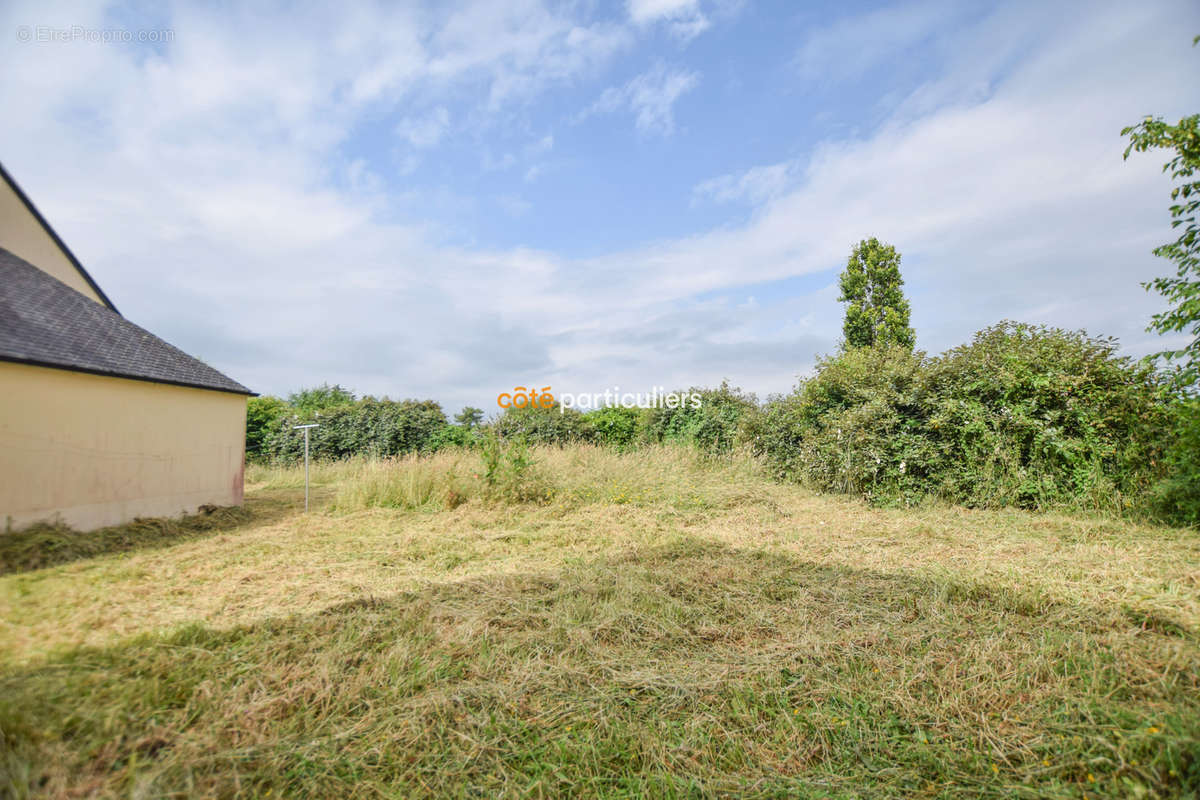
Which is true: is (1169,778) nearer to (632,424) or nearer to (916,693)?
(916,693)

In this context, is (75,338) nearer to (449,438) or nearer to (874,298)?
(449,438)

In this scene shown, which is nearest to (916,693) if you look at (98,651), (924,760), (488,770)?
(924,760)

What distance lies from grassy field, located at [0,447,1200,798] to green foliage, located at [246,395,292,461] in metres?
10.7

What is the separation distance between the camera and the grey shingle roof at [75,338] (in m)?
2.92

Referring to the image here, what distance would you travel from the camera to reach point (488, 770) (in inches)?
79.1

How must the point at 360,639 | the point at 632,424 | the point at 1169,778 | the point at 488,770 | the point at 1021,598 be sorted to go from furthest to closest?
the point at 632,424
the point at 1021,598
the point at 360,639
the point at 488,770
the point at 1169,778

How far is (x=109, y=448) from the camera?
389cm

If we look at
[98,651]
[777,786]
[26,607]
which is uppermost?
[26,607]

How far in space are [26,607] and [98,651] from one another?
35cm

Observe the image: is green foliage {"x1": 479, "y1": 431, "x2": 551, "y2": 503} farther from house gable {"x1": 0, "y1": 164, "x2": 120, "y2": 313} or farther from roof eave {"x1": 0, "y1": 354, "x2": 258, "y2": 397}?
house gable {"x1": 0, "y1": 164, "x2": 120, "y2": 313}

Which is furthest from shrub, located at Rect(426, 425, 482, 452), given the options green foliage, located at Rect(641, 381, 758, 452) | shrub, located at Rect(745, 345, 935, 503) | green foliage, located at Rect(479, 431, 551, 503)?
shrub, located at Rect(745, 345, 935, 503)

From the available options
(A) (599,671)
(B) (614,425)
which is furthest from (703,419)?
(A) (599,671)

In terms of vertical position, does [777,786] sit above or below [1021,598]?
below

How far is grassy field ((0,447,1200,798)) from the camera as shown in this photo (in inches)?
74.1
